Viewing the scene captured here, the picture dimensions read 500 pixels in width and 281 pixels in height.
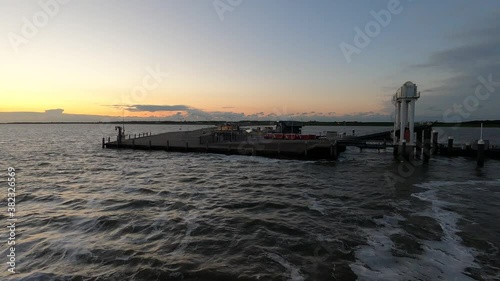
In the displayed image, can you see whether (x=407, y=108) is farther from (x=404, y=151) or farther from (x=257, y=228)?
(x=257, y=228)

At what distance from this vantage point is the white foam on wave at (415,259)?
342 inches

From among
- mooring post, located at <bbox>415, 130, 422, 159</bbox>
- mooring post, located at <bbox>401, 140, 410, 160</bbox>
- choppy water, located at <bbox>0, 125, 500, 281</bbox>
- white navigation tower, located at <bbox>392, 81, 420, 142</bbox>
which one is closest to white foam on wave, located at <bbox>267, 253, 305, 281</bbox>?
choppy water, located at <bbox>0, 125, 500, 281</bbox>

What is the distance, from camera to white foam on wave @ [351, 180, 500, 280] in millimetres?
8695

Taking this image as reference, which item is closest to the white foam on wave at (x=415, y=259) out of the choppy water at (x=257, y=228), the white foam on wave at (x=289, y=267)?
the choppy water at (x=257, y=228)

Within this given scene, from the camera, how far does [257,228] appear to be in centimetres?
1265

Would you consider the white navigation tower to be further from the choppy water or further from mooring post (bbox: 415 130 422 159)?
the choppy water

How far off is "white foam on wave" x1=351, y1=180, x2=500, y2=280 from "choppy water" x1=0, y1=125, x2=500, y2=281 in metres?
0.04

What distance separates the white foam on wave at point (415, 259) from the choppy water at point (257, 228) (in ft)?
0.12

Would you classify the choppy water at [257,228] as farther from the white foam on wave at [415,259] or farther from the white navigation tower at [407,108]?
the white navigation tower at [407,108]

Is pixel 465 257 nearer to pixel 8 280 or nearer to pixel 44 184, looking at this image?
pixel 8 280

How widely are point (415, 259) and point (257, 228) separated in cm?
594

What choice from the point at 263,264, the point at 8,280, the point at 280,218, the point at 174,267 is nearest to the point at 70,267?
the point at 8,280

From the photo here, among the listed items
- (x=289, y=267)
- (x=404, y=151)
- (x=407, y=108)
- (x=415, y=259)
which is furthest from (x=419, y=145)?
(x=289, y=267)

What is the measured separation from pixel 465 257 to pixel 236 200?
11135 millimetres
